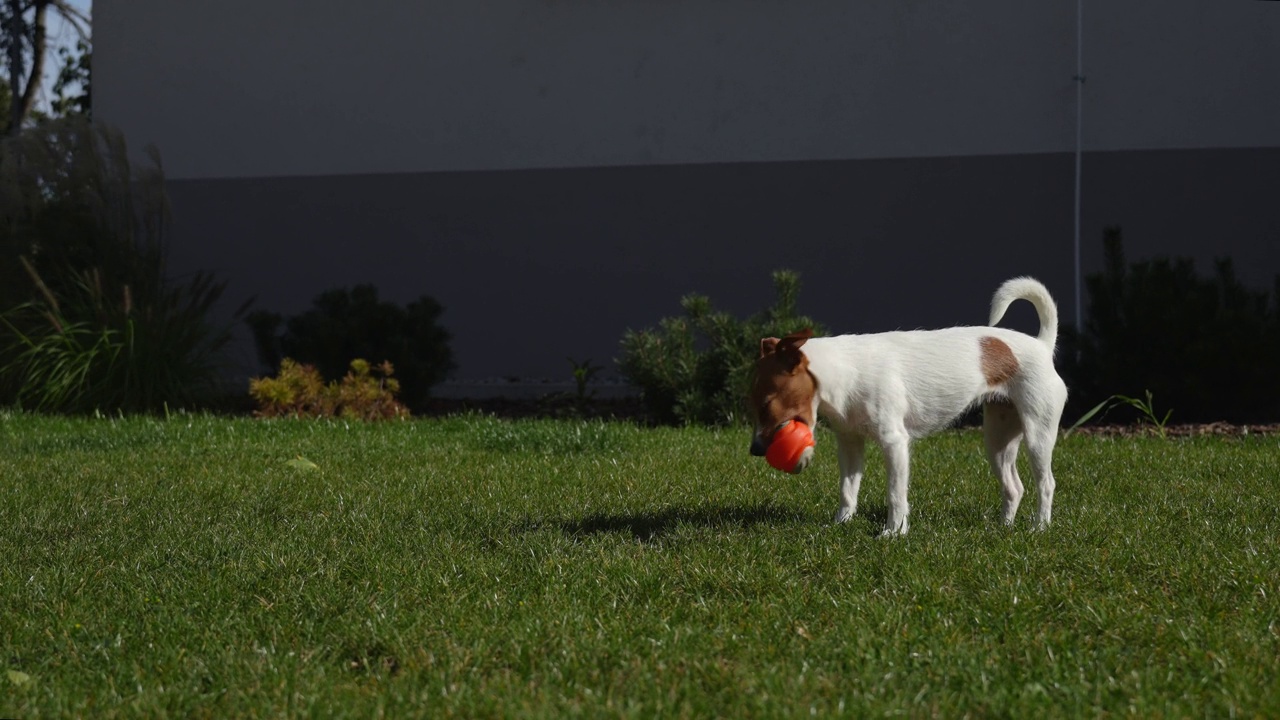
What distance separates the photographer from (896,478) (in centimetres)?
502

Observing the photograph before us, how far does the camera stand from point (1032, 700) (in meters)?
3.20

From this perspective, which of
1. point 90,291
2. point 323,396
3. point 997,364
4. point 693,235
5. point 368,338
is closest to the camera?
point 997,364

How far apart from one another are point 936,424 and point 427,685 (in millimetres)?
2592

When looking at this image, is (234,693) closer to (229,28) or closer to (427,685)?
(427,685)

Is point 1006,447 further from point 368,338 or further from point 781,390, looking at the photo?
point 368,338

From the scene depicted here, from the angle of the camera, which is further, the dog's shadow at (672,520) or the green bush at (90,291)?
the green bush at (90,291)

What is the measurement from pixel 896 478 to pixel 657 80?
8.02 meters

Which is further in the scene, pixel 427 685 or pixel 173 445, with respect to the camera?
pixel 173 445

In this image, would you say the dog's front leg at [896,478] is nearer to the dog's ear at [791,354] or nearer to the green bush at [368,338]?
the dog's ear at [791,354]

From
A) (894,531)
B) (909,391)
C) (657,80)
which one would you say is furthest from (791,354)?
(657,80)

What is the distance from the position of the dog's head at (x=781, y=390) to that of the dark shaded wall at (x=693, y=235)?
7.21m

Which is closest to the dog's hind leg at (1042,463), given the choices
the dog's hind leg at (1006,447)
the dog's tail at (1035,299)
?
the dog's hind leg at (1006,447)

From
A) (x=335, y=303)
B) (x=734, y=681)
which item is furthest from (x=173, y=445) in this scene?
(x=734, y=681)

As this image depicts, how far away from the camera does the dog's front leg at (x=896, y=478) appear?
4.96 metres
